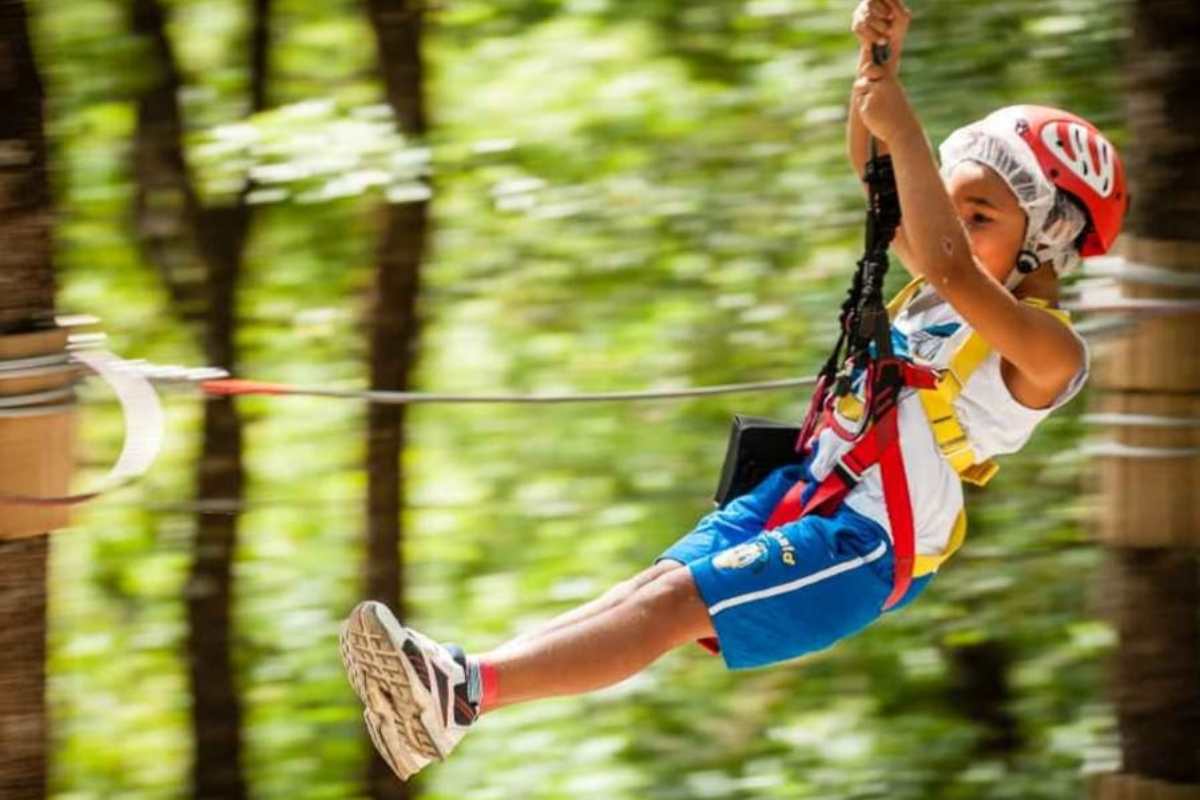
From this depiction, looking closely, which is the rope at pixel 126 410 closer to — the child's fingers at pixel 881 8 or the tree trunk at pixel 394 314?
the child's fingers at pixel 881 8

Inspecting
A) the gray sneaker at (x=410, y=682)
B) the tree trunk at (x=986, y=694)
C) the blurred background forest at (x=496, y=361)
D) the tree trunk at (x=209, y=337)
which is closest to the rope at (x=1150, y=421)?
the gray sneaker at (x=410, y=682)

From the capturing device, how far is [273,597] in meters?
5.90

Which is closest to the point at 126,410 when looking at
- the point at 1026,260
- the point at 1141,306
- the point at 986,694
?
the point at 1026,260

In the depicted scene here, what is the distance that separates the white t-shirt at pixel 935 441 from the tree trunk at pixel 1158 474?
458 mm

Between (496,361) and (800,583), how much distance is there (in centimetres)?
330

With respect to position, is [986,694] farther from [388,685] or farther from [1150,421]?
[388,685]

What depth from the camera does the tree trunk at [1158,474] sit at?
3.13m

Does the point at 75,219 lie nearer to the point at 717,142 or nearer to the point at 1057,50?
the point at 717,142

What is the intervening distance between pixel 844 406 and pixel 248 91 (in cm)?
273

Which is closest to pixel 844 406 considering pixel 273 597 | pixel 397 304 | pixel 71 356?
pixel 71 356

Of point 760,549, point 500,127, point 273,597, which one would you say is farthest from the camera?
point 273,597

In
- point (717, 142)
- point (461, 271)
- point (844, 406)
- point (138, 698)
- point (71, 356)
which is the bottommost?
point (138, 698)

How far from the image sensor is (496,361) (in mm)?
5926

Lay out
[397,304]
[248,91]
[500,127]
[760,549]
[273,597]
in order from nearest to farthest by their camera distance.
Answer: [760,549] < [397,304] < [248,91] < [500,127] < [273,597]
